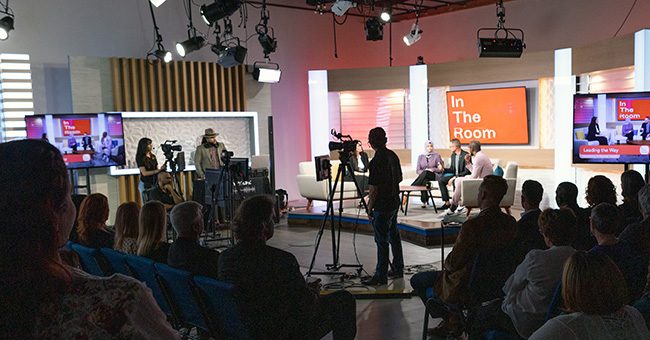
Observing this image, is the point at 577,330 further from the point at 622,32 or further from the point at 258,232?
the point at 622,32

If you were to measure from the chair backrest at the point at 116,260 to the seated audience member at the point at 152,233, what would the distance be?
0.42 feet

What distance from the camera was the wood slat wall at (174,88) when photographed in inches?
356

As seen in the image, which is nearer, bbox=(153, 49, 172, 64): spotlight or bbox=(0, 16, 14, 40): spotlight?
bbox=(0, 16, 14, 40): spotlight

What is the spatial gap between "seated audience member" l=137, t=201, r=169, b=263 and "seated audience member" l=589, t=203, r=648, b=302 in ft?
8.20

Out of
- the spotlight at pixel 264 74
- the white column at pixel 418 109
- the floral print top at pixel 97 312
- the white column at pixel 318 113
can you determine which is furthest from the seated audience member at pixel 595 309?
the white column at pixel 318 113

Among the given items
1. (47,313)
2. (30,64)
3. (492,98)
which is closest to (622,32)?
(492,98)

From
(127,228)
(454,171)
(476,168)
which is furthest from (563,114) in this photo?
(127,228)

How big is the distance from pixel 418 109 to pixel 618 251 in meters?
8.47

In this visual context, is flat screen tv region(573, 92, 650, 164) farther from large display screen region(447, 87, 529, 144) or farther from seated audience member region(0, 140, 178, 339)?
seated audience member region(0, 140, 178, 339)

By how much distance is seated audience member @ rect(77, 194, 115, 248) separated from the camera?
3.90 meters

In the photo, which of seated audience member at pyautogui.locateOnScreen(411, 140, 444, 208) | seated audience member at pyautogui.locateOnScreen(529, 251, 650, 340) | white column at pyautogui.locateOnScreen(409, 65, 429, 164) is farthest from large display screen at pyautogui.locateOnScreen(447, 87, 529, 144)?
seated audience member at pyautogui.locateOnScreen(529, 251, 650, 340)

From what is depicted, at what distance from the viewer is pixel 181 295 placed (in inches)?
125

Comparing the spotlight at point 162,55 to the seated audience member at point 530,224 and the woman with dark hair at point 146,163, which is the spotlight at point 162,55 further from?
the seated audience member at point 530,224

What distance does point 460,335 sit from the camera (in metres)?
3.91
